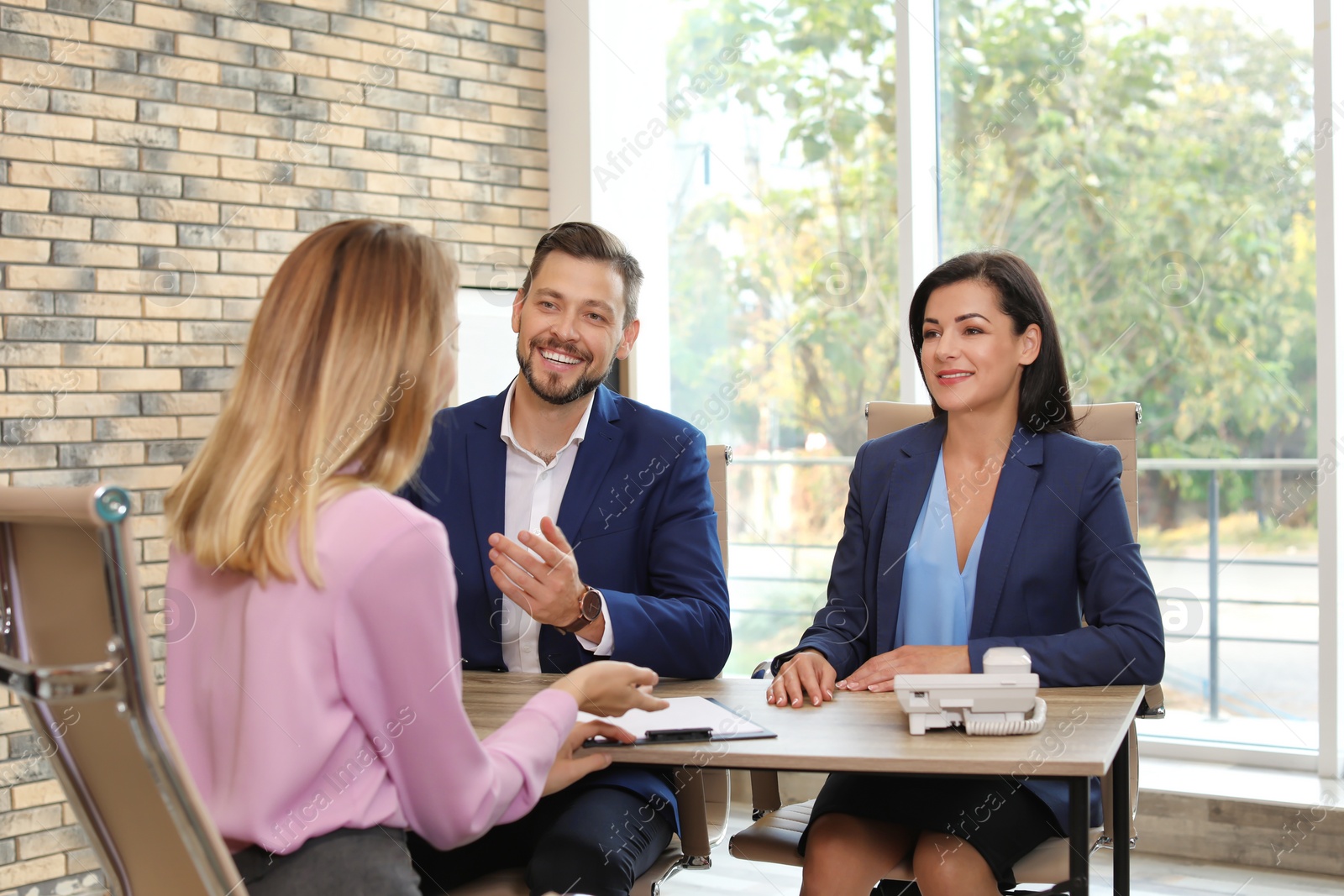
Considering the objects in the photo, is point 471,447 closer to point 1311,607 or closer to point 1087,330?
point 1087,330

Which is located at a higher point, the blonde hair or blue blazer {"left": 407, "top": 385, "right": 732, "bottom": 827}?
the blonde hair

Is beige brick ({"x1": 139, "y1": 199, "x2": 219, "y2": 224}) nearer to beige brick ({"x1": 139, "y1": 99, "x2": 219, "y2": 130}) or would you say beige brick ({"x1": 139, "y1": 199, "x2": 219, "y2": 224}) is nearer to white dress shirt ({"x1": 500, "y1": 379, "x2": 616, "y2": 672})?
beige brick ({"x1": 139, "y1": 99, "x2": 219, "y2": 130})

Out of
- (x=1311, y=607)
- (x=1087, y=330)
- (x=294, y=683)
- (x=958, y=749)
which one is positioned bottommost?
(x=1311, y=607)

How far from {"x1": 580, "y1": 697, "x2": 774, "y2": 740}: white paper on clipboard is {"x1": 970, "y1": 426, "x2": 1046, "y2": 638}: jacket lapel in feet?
1.87

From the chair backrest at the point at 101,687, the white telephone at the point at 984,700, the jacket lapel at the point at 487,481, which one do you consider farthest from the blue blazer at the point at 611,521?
the chair backrest at the point at 101,687

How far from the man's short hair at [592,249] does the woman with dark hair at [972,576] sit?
611mm

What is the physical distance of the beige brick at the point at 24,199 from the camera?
3480mm

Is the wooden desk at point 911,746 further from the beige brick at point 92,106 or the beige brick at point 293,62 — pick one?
the beige brick at point 293,62

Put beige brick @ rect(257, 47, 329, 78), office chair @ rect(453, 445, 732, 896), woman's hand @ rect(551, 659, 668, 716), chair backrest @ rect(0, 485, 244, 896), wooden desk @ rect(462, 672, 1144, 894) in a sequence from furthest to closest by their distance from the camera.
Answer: beige brick @ rect(257, 47, 329, 78) < office chair @ rect(453, 445, 732, 896) < woman's hand @ rect(551, 659, 668, 716) < wooden desk @ rect(462, 672, 1144, 894) < chair backrest @ rect(0, 485, 244, 896)

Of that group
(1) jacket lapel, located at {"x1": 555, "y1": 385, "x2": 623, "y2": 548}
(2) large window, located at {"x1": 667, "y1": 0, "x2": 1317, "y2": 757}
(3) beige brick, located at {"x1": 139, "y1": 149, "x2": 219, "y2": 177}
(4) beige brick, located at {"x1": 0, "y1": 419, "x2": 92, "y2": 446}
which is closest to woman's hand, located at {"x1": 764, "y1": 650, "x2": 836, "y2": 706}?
(1) jacket lapel, located at {"x1": 555, "y1": 385, "x2": 623, "y2": 548}

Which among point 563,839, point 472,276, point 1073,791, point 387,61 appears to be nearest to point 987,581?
point 1073,791

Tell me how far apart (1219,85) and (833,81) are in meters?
1.40

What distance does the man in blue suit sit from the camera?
2.11 m

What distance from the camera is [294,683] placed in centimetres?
122
